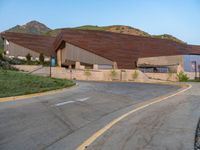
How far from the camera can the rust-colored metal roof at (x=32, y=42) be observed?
99.6m

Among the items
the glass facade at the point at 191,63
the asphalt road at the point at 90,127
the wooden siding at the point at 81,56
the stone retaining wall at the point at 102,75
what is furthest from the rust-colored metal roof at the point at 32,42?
the asphalt road at the point at 90,127

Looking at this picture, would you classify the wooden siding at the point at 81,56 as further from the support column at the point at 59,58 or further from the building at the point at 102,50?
the support column at the point at 59,58

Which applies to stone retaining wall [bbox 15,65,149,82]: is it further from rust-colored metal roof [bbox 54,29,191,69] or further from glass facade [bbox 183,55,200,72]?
rust-colored metal roof [bbox 54,29,191,69]

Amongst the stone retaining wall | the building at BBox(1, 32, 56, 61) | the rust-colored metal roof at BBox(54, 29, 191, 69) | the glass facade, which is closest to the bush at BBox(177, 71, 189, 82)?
the glass facade

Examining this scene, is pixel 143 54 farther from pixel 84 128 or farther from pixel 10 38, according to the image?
pixel 84 128

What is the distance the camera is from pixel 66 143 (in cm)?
878

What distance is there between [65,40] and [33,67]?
48.8 feet

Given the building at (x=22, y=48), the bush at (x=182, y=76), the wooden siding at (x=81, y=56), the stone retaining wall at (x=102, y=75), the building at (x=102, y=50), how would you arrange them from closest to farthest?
the bush at (x=182, y=76), the stone retaining wall at (x=102, y=75), the building at (x=102, y=50), the wooden siding at (x=81, y=56), the building at (x=22, y=48)

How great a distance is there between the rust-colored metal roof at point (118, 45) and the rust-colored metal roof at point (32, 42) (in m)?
7.63

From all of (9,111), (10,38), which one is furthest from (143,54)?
(9,111)

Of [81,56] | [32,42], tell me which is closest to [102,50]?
[81,56]

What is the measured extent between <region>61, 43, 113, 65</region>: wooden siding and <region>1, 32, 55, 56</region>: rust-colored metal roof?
667 inches

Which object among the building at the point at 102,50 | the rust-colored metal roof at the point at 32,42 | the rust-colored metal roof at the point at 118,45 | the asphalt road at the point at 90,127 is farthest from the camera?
the rust-colored metal roof at the point at 32,42

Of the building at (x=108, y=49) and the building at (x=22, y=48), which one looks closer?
the building at (x=108, y=49)
